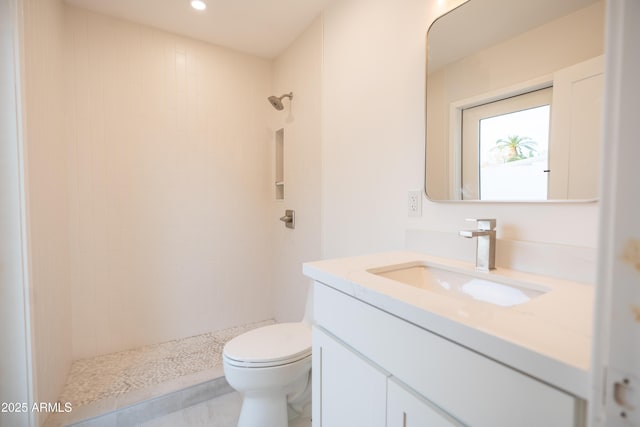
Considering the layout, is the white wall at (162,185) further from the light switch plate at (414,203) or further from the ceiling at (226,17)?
the light switch plate at (414,203)

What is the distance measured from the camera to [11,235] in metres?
1.12

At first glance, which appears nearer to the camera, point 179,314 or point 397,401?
point 397,401

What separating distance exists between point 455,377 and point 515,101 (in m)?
0.86

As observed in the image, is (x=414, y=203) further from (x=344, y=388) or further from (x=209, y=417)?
(x=209, y=417)

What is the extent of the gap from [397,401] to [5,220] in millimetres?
1521

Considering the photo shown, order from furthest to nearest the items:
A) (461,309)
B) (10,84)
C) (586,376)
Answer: (10,84)
(461,309)
(586,376)

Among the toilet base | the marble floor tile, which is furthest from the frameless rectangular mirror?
the marble floor tile

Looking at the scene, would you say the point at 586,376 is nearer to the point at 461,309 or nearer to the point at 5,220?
the point at 461,309

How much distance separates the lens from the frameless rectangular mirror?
2.55 ft

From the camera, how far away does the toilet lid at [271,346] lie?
1.26 meters

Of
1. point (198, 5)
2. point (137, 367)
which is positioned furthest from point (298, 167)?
point (137, 367)

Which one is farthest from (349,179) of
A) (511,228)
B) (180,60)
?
(180,60)

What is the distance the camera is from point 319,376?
0.93 metres

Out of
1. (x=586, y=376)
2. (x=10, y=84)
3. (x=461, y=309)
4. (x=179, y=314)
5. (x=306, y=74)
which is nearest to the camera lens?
(x=586, y=376)
